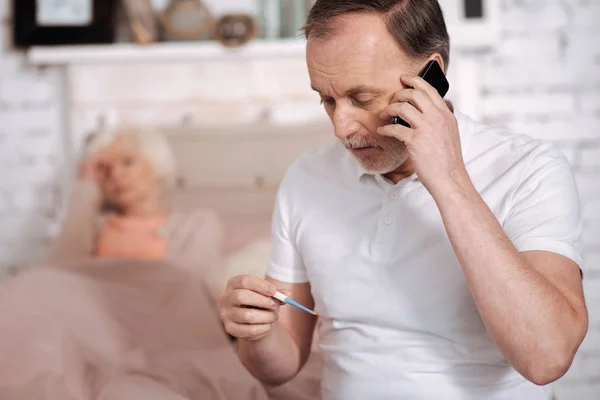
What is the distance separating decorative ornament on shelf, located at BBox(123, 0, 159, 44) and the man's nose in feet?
5.16

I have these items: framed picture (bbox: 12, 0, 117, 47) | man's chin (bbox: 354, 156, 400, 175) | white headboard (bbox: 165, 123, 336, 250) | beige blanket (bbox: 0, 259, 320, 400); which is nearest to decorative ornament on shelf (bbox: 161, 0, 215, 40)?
framed picture (bbox: 12, 0, 117, 47)

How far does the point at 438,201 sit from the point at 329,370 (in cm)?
40

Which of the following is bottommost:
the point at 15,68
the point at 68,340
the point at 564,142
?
the point at 68,340

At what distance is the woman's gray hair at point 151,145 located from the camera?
241 cm

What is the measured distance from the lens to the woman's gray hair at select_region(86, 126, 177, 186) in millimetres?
2412

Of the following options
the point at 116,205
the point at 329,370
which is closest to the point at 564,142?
the point at 116,205

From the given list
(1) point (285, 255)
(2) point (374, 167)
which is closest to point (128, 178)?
(1) point (285, 255)

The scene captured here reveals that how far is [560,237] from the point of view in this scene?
1092mm

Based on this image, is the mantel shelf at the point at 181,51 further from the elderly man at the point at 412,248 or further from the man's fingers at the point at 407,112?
the man's fingers at the point at 407,112

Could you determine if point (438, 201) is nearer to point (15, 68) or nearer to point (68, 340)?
point (68, 340)

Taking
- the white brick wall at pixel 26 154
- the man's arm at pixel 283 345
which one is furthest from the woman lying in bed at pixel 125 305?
the white brick wall at pixel 26 154

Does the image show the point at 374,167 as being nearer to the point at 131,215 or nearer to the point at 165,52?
the point at 131,215

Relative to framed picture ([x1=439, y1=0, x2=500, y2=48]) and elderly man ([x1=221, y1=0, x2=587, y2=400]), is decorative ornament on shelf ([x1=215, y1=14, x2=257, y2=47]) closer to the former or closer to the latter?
framed picture ([x1=439, y1=0, x2=500, y2=48])

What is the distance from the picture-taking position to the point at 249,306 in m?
1.11
